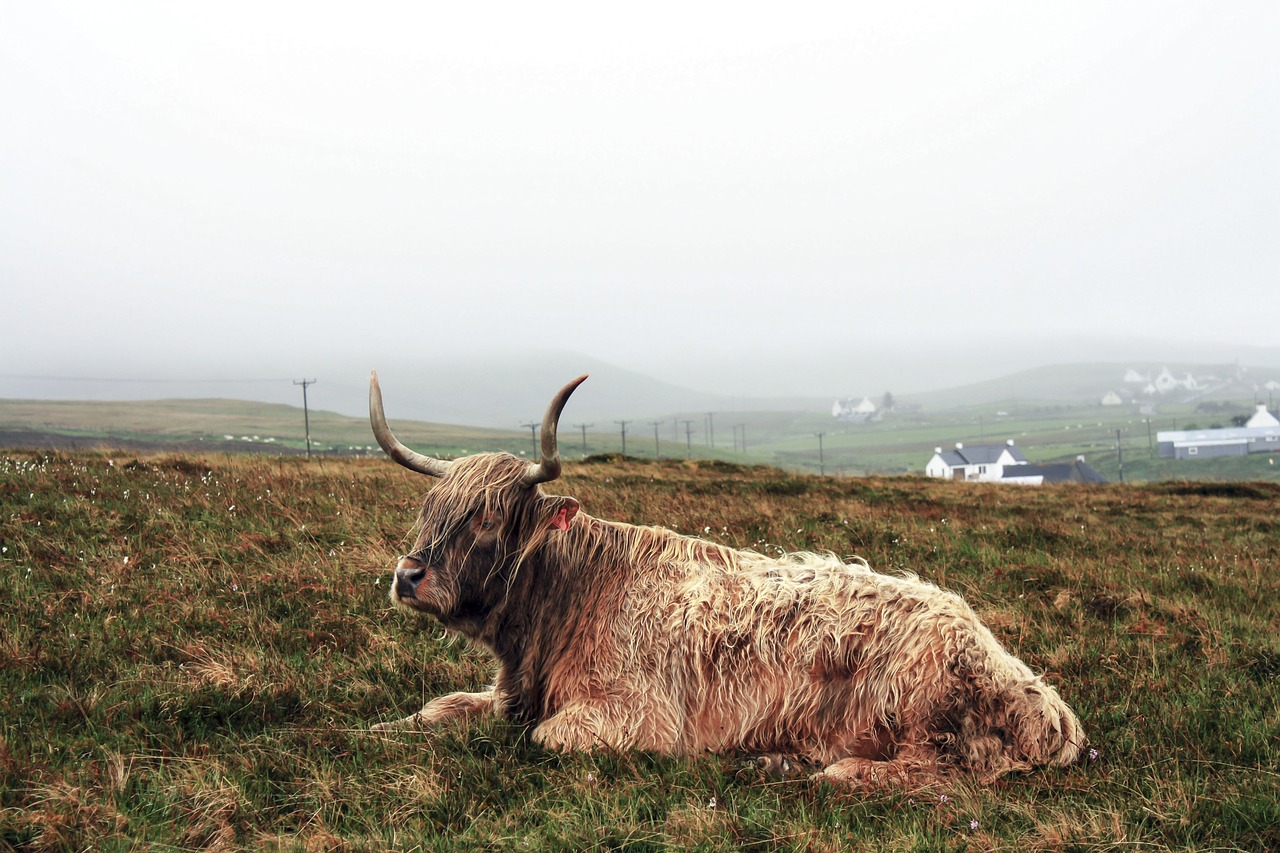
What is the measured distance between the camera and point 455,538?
5199mm

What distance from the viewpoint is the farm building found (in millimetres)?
149125

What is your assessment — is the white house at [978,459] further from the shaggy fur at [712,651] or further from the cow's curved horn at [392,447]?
the cow's curved horn at [392,447]

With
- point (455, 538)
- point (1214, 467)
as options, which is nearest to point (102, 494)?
point (455, 538)

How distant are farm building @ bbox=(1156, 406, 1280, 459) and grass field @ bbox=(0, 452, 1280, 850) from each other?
6377 inches

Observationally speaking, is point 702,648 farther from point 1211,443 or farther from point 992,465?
point 1211,443

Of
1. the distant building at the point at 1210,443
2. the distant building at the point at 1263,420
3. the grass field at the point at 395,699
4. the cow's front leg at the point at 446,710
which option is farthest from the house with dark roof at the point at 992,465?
the cow's front leg at the point at 446,710

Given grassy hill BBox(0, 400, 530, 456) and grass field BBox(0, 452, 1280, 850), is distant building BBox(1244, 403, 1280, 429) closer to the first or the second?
grassy hill BBox(0, 400, 530, 456)

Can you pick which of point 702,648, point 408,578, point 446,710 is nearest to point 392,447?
point 408,578

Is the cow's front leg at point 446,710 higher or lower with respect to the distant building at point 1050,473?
higher

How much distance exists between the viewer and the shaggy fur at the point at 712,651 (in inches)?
185

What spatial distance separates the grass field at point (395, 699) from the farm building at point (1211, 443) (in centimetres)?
16197

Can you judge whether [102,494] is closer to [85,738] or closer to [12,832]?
[85,738]

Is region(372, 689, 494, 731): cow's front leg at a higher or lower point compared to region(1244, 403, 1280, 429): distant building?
higher

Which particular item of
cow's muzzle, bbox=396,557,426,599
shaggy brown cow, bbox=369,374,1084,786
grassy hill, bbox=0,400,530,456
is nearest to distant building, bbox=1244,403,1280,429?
grassy hill, bbox=0,400,530,456
